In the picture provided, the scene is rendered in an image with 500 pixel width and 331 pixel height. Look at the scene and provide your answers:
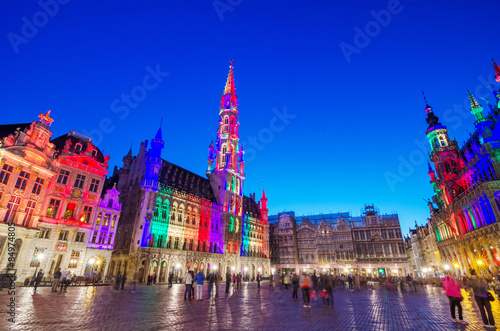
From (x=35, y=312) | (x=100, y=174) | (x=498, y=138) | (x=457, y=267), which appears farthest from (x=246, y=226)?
(x=35, y=312)

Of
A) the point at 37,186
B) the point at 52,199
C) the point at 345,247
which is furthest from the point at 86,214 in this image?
the point at 345,247

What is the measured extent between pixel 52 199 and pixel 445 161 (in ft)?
205

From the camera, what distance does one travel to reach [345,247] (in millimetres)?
67438

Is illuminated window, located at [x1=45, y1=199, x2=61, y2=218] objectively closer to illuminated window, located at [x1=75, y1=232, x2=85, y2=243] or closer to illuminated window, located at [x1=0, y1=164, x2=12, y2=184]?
illuminated window, located at [x1=75, y1=232, x2=85, y2=243]

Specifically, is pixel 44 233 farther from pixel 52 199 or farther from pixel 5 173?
pixel 5 173

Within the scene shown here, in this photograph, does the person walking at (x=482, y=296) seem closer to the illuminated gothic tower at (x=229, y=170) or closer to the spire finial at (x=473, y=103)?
the spire finial at (x=473, y=103)

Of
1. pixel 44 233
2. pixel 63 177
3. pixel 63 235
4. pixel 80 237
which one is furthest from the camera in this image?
pixel 80 237

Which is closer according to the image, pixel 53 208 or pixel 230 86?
pixel 53 208

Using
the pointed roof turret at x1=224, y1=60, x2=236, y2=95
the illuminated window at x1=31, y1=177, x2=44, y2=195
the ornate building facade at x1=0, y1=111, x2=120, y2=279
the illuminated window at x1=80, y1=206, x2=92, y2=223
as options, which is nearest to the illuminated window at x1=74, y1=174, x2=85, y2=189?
the ornate building facade at x1=0, y1=111, x2=120, y2=279

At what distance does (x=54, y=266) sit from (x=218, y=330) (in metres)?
33.6

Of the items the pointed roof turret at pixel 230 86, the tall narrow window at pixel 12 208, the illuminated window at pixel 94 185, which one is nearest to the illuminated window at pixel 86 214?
the illuminated window at pixel 94 185

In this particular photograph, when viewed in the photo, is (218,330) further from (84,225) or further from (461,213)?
(461,213)

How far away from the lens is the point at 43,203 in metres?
31.0

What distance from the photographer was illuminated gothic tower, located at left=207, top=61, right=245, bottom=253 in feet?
198
